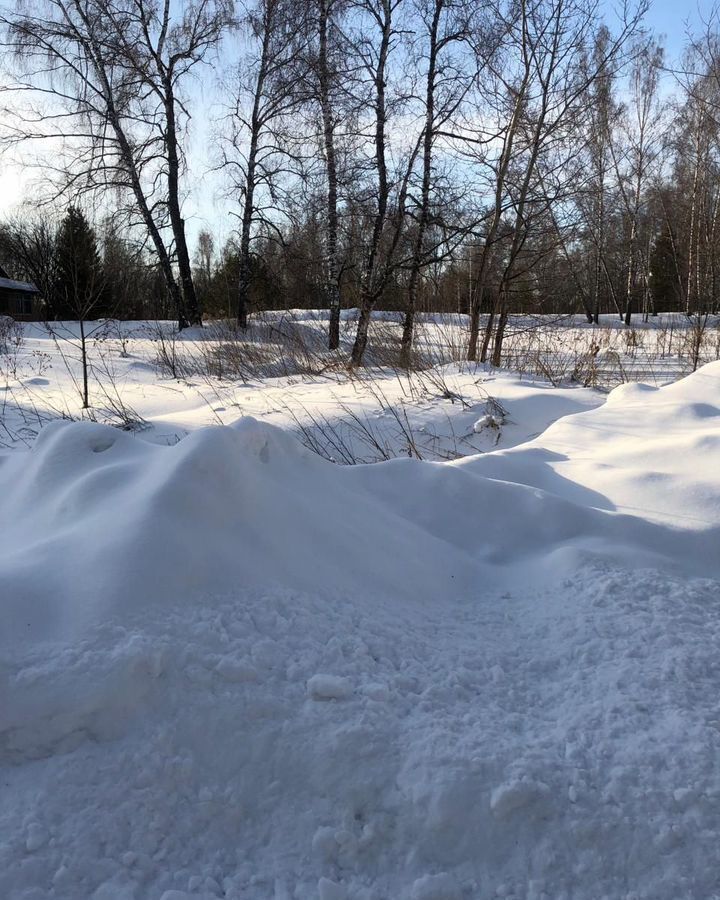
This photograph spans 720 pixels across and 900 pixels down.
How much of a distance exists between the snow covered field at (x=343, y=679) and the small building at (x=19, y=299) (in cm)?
2362

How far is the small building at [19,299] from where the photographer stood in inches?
909

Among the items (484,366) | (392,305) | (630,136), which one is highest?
(630,136)

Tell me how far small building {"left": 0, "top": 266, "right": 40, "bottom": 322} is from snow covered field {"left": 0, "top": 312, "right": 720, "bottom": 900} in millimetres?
23616

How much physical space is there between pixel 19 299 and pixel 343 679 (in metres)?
27.9

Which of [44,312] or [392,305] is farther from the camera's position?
[44,312]

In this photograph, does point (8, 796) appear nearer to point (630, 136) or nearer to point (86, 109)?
point (86, 109)

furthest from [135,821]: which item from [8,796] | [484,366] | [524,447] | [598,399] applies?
[484,366]

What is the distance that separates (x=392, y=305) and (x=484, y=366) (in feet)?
11.6

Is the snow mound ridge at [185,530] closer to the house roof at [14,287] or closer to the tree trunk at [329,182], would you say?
the tree trunk at [329,182]

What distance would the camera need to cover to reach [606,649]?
1.70 m

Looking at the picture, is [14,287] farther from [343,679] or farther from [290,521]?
[343,679]

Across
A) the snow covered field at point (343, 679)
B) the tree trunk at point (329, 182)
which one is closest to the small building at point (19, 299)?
the tree trunk at point (329, 182)

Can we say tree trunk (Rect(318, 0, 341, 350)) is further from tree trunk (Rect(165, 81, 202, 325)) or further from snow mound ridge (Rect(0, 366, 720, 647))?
snow mound ridge (Rect(0, 366, 720, 647))

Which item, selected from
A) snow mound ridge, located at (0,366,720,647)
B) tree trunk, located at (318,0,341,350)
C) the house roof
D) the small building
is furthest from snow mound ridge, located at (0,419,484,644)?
the house roof
